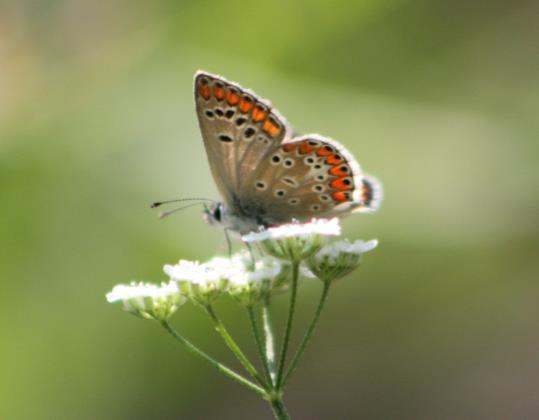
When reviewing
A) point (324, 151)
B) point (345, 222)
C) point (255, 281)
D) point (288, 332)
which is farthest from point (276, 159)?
point (345, 222)

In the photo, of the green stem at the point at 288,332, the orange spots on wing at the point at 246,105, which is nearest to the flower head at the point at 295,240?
the green stem at the point at 288,332

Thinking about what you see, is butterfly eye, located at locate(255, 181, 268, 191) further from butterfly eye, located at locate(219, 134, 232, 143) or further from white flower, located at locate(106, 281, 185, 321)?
white flower, located at locate(106, 281, 185, 321)

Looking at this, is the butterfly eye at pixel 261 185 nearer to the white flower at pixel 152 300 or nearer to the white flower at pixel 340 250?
the white flower at pixel 340 250

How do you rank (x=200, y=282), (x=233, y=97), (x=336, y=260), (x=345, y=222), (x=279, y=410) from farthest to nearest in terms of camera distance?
(x=345, y=222), (x=233, y=97), (x=336, y=260), (x=200, y=282), (x=279, y=410)

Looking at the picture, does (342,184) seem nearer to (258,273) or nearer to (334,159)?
(334,159)

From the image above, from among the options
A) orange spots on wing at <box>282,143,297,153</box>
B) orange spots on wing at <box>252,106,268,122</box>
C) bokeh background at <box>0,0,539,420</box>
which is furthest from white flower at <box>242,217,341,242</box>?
bokeh background at <box>0,0,539,420</box>

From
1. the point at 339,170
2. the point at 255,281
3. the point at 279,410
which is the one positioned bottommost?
the point at 279,410
